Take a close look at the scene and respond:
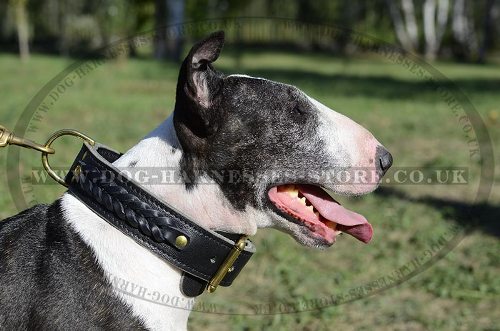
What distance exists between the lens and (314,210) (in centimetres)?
246

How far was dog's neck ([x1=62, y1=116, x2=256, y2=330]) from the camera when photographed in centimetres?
220

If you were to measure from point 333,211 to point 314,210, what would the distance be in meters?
0.07

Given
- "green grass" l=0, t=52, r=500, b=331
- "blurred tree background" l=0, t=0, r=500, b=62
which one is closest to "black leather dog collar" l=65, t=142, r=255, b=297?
"green grass" l=0, t=52, r=500, b=331

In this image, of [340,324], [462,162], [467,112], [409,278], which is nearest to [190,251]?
[340,324]

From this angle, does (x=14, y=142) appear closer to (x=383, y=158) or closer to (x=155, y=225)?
(x=155, y=225)

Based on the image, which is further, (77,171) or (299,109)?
(299,109)

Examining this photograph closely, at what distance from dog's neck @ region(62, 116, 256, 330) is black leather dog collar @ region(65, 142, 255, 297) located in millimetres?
50

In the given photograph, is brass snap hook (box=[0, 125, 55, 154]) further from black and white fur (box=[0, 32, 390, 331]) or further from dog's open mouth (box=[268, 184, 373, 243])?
dog's open mouth (box=[268, 184, 373, 243])

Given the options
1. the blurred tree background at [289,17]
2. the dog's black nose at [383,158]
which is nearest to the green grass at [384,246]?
the dog's black nose at [383,158]

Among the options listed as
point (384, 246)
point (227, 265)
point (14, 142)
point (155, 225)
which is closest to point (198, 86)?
point (155, 225)

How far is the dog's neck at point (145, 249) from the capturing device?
86.7 inches

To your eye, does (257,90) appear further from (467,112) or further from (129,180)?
(467,112)

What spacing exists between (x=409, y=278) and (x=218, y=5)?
30970 mm

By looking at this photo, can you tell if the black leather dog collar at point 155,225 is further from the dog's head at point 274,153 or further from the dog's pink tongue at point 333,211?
the dog's pink tongue at point 333,211
